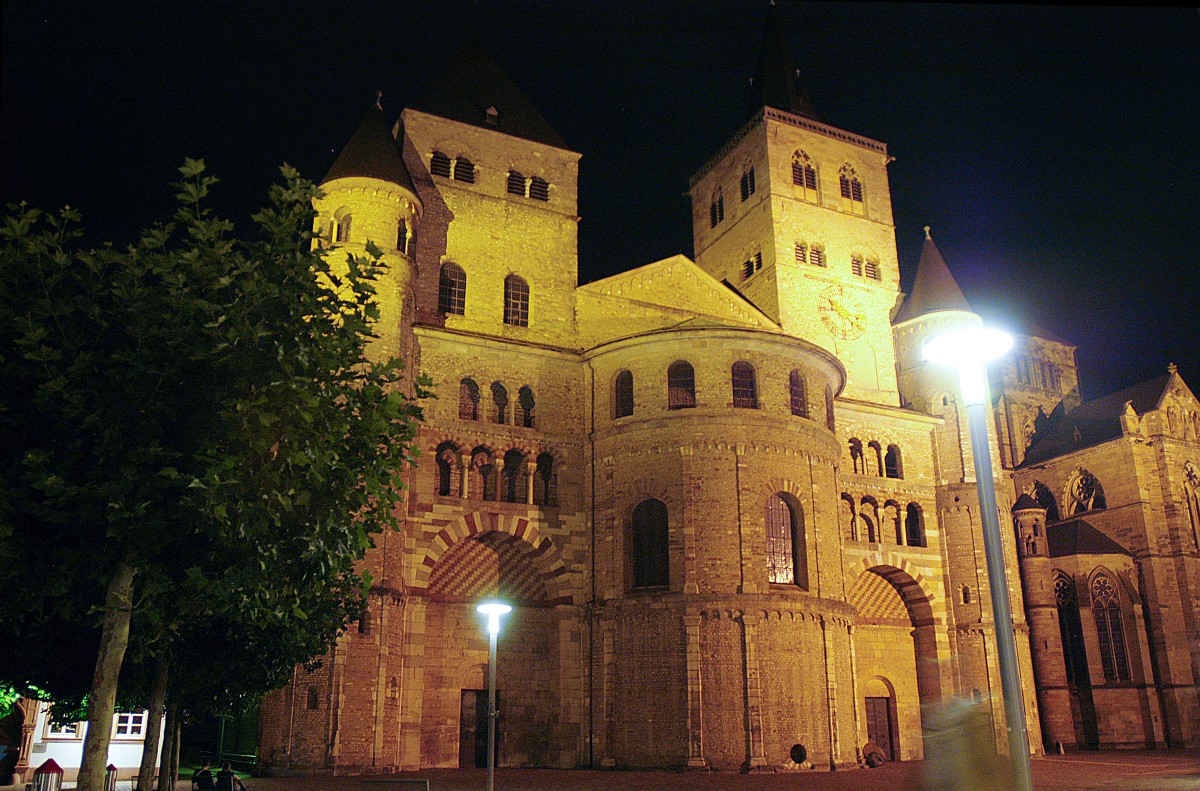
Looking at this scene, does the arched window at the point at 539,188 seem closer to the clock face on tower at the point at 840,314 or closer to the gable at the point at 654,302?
the gable at the point at 654,302

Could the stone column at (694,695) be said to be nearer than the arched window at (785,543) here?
Yes

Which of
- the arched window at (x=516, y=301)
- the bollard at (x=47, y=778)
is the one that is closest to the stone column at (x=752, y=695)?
the arched window at (x=516, y=301)

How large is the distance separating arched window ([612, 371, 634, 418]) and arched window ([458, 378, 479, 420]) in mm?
4624

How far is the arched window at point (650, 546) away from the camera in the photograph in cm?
3086

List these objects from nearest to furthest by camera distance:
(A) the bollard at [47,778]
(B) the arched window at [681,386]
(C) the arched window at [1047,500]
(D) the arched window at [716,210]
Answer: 1. (A) the bollard at [47,778]
2. (B) the arched window at [681,386]
3. (D) the arched window at [716,210]
4. (C) the arched window at [1047,500]

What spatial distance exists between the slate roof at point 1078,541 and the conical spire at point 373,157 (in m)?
34.3

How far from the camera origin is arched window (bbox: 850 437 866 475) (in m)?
39.3

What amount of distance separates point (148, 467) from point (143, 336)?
1.73m

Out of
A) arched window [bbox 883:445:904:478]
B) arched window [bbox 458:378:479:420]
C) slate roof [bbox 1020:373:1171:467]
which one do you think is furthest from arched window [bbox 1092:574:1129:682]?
arched window [bbox 458:378:479:420]

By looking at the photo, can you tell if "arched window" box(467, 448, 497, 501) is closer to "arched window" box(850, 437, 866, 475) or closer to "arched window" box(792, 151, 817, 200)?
"arched window" box(850, 437, 866, 475)

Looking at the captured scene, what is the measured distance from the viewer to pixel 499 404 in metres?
33.2

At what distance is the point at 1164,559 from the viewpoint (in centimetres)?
4728

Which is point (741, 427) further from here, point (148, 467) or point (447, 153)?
point (148, 467)

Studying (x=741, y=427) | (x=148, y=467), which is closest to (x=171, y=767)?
(x=148, y=467)
